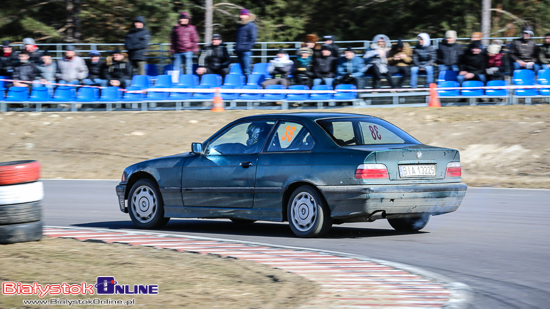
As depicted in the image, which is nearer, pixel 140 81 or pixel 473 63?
pixel 473 63

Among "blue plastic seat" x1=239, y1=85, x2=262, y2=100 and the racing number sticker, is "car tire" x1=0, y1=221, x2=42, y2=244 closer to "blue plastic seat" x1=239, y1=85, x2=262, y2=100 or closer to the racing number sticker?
the racing number sticker

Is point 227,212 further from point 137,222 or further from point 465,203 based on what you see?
point 465,203

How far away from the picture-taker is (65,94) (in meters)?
23.8

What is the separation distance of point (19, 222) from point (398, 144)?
4266mm

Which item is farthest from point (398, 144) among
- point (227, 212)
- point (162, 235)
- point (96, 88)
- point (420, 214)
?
point (96, 88)

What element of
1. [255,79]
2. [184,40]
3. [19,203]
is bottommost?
[19,203]

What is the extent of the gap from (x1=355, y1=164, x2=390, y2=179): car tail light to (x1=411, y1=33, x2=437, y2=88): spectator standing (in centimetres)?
1264

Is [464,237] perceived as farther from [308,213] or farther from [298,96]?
[298,96]

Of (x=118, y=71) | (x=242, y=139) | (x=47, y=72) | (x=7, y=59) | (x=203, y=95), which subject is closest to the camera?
(x=242, y=139)

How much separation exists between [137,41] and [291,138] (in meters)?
14.1

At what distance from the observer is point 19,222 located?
8.54 metres

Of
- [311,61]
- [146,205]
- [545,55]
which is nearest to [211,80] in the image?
[311,61]

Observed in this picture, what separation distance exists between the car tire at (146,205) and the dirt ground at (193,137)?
721 cm

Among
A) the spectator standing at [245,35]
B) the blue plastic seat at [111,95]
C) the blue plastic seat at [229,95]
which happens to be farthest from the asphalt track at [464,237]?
the blue plastic seat at [111,95]
